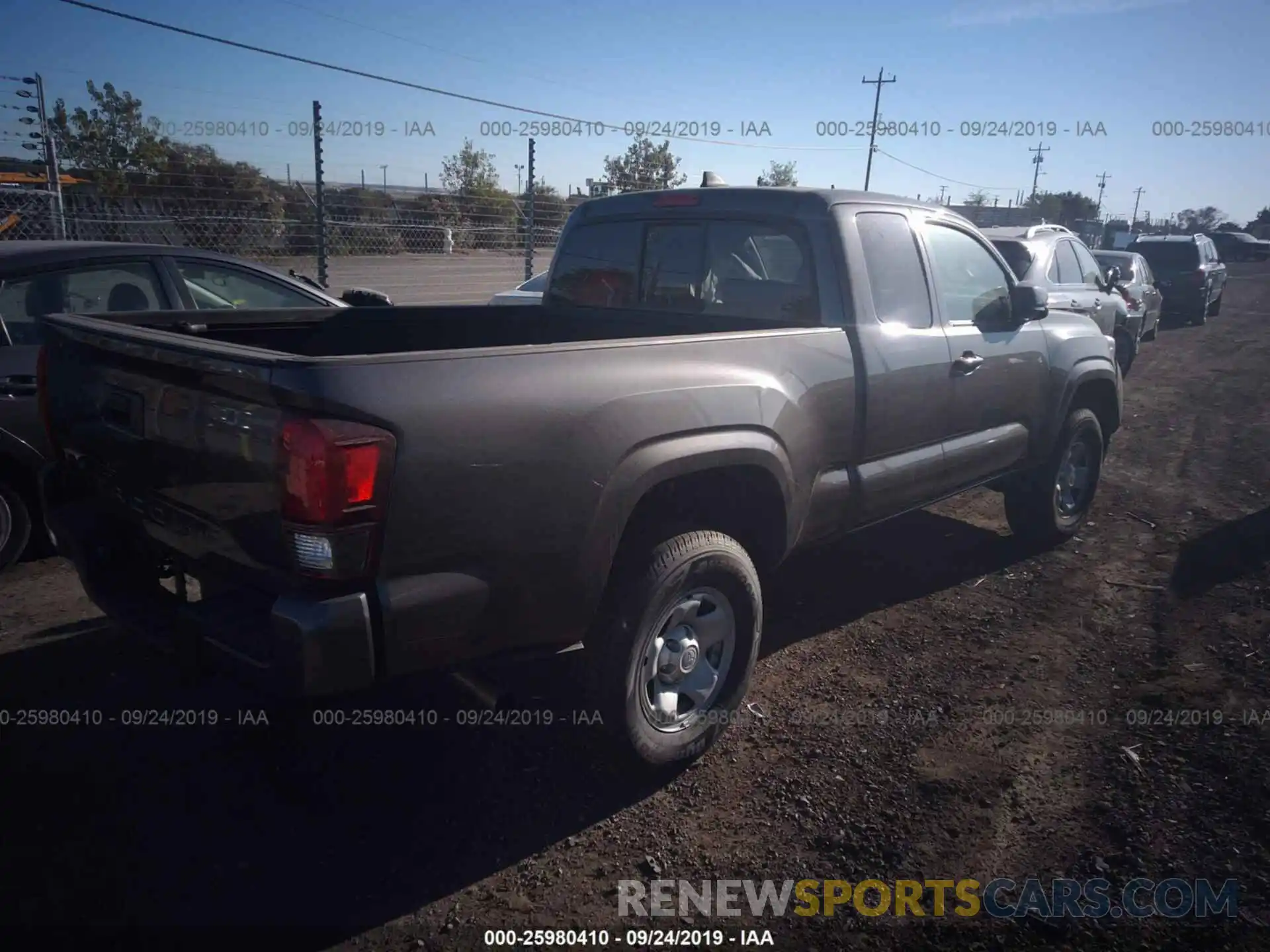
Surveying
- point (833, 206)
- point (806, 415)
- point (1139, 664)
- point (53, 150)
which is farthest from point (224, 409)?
point (53, 150)

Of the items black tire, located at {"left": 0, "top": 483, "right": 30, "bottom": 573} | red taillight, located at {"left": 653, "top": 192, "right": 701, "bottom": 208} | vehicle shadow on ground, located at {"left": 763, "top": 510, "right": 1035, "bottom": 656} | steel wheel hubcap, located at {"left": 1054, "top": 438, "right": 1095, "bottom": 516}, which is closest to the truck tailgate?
black tire, located at {"left": 0, "top": 483, "right": 30, "bottom": 573}

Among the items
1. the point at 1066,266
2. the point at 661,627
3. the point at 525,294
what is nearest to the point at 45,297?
the point at 661,627

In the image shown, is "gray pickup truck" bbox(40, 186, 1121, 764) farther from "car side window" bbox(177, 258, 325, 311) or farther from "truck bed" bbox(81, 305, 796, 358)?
"car side window" bbox(177, 258, 325, 311)

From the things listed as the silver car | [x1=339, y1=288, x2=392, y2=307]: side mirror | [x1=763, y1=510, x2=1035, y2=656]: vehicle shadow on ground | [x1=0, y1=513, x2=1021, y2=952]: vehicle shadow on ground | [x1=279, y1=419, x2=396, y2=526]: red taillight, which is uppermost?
[x1=339, y1=288, x2=392, y2=307]: side mirror

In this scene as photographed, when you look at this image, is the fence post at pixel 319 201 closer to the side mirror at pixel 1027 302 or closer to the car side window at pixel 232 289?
the car side window at pixel 232 289

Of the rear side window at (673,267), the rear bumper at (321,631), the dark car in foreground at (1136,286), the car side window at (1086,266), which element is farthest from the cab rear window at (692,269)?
the dark car in foreground at (1136,286)

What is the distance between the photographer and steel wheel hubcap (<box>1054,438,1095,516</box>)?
5.49 meters

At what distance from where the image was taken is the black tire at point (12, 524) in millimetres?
4449

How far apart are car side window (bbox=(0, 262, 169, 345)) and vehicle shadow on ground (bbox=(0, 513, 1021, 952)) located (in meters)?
1.71

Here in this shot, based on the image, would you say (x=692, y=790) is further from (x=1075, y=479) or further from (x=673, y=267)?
(x=1075, y=479)

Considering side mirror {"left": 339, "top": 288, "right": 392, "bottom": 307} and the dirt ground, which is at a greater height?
side mirror {"left": 339, "top": 288, "right": 392, "bottom": 307}

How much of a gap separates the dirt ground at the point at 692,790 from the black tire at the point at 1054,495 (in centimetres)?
78

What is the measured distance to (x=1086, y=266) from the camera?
998cm

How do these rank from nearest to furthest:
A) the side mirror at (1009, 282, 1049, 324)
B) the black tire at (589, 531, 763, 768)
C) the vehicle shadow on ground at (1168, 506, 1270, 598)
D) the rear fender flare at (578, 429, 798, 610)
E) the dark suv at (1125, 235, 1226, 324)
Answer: the rear fender flare at (578, 429, 798, 610) < the black tire at (589, 531, 763, 768) < the side mirror at (1009, 282, 1049, 324) < the vehicle shadow on ground at (1168, 506, 1270, 598) < the dark suv at (1125, 235, 1226, 324)
